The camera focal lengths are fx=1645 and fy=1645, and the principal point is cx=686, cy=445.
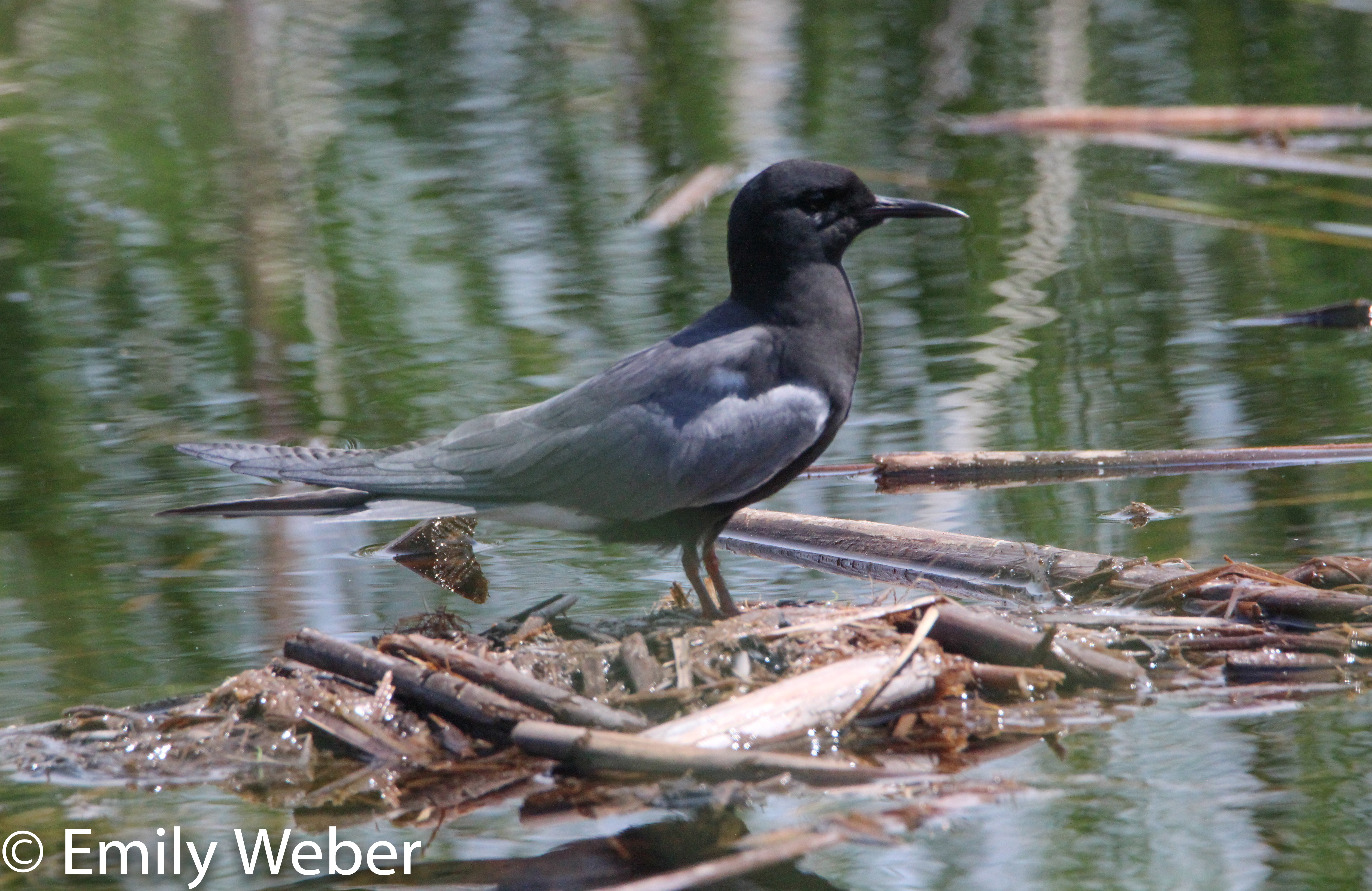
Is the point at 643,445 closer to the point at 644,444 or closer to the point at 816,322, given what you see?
the point at 644,444

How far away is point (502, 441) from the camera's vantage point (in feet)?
15.4

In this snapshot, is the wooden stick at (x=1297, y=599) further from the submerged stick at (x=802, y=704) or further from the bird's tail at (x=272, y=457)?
the bird's tail at (x=272, y=457)

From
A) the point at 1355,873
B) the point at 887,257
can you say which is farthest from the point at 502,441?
the point at 887,257

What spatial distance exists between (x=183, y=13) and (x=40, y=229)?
23.5 feet

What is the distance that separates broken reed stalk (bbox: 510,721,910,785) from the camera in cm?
351

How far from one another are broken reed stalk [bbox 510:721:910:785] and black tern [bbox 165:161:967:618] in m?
0.83

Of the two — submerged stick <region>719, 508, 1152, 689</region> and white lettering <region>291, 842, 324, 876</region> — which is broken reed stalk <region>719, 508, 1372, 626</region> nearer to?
submerged stick <region>719, 508, 1152, 689</region>

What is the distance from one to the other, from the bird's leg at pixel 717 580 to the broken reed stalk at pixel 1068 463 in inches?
40.7

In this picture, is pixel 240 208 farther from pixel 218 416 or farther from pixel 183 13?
pixel 183 13

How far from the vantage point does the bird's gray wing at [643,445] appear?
451cm

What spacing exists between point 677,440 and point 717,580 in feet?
1.31

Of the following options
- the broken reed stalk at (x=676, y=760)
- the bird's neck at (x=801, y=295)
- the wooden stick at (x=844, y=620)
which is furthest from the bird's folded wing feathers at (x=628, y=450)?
the broken reed stalk at (x=676, y=760)

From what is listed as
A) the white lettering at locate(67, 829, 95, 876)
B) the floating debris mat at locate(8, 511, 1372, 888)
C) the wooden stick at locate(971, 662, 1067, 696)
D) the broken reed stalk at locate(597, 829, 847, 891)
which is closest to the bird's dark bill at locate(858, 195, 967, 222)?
the floating debris mat at locate(8, 511, 1372, 888)

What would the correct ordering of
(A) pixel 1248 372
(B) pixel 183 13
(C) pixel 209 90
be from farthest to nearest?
1. (B) pixel 183 13
2. (C) pixel 209 90
3. (A) pixel 1248 372
